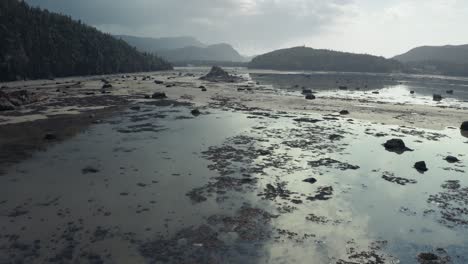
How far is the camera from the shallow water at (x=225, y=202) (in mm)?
18219

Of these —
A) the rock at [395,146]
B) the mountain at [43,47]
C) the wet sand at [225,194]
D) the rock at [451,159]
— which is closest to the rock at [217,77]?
the mountain at [43,47]

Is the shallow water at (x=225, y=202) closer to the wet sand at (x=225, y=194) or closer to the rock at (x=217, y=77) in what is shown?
the wet sand at (x=225, y=194)

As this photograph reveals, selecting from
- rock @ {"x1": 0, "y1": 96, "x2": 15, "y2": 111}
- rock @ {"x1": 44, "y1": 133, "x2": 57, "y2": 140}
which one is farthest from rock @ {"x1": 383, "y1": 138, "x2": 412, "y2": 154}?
rock @ {"x1": 0, "y1": 96, "x2": 15, "y2": 111}

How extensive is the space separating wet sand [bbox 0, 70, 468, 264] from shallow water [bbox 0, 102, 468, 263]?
104mm

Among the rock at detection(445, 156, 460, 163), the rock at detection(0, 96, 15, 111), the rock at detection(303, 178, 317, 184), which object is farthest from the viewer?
the rock at detection(0, 96, 15, 111)

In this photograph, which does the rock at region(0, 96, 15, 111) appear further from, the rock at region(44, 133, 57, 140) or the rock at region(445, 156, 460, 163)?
the rock at region(445, 156, 460, 163)

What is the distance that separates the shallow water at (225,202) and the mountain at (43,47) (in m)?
98.1

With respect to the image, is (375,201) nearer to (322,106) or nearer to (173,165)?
(173,165)

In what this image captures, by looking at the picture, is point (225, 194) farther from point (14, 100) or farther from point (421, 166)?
point (14, 100)

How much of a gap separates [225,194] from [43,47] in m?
138

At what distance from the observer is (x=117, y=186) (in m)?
26.3

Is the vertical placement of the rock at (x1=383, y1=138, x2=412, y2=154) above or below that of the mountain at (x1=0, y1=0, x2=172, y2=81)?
below

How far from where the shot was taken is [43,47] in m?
139

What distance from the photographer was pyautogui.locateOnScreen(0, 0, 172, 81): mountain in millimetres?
120625
